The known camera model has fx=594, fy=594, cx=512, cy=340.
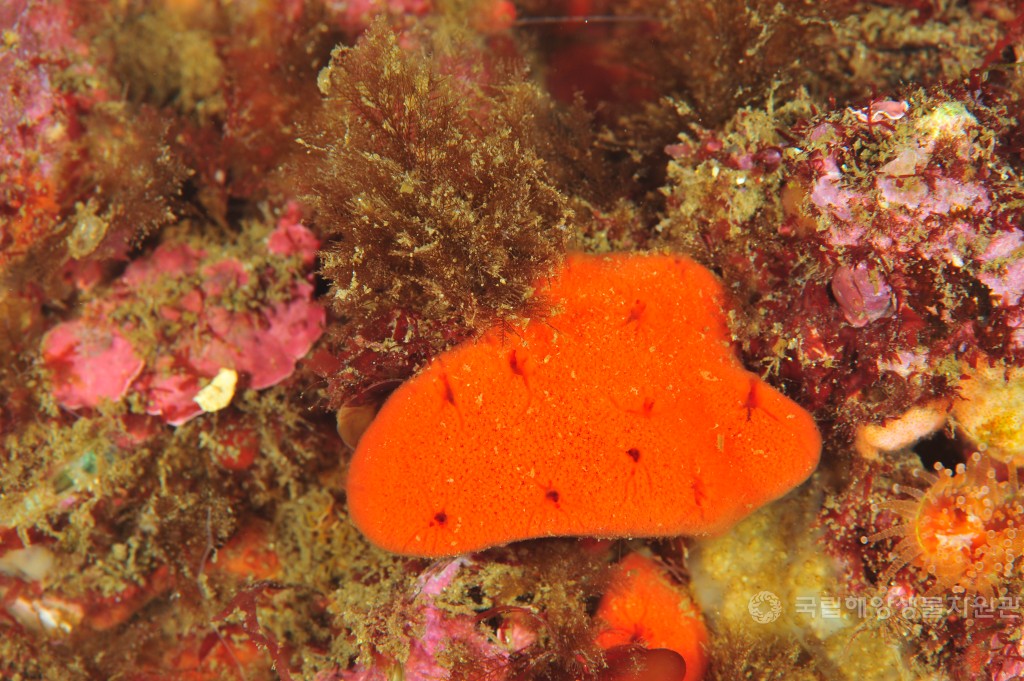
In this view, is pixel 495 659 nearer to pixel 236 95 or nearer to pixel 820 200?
pixel 820 200

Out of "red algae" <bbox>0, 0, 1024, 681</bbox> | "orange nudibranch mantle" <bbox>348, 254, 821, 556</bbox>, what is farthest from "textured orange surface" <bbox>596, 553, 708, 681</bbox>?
"orange nudibranch mantle" <bbox>348, 254, 821, 556</bbox>

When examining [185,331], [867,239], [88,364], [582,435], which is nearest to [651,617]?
[582,435]

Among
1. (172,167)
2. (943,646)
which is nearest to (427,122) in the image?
(172,167)

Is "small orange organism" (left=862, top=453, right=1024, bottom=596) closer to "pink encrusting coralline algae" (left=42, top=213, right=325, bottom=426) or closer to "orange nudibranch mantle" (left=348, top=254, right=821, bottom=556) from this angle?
"orange nudibranch mantle" (left=348, top=254, right=821, bottom=556)

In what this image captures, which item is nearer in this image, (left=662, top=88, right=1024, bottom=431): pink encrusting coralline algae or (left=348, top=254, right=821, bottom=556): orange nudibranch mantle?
(left=662, top=88, right=1024, bottom=431): pink encrusting coralline algae

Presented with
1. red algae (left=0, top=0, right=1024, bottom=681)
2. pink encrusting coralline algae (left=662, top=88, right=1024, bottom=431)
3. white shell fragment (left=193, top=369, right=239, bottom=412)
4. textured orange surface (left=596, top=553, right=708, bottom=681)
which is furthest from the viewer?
white shell fragment (left=193, top=369, right=239, bottom=412)

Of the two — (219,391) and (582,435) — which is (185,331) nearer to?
(219,391)

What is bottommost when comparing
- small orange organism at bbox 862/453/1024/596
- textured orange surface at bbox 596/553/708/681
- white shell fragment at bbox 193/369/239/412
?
textured orange surface at bbox 596/553/708/681
